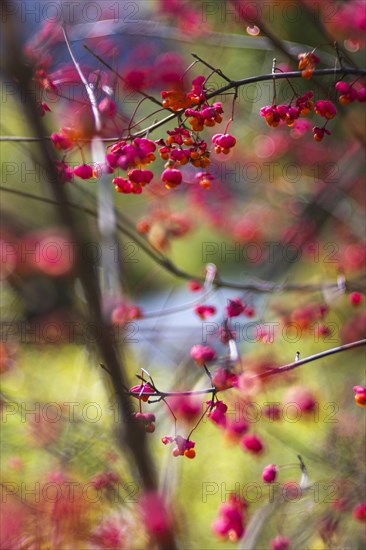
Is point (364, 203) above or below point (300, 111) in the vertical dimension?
above

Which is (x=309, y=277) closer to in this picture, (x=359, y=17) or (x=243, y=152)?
(x=243, y=152)

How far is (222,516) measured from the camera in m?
2.32

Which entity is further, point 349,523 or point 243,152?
point 243,152

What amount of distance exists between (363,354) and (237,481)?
1.20 meters

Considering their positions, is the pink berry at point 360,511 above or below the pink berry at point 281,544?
above

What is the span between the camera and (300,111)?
65.7 inches

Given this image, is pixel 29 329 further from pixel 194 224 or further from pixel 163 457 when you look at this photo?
pixel 163 457

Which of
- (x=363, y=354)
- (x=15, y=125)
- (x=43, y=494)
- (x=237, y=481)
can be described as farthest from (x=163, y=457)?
(x=15, y=125)

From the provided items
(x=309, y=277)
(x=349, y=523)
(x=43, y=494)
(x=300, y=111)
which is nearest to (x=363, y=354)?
(x=309, y=277)

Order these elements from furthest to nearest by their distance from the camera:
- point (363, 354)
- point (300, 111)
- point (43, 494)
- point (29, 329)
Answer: point (29, 329), point (363, 354), point (43, 494), point (300, 111)

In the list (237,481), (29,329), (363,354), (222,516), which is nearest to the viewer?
(222,516)

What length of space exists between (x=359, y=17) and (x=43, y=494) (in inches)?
97.8

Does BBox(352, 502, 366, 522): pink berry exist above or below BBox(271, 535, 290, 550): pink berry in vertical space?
above

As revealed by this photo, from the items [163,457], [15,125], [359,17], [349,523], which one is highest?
[15,125]
